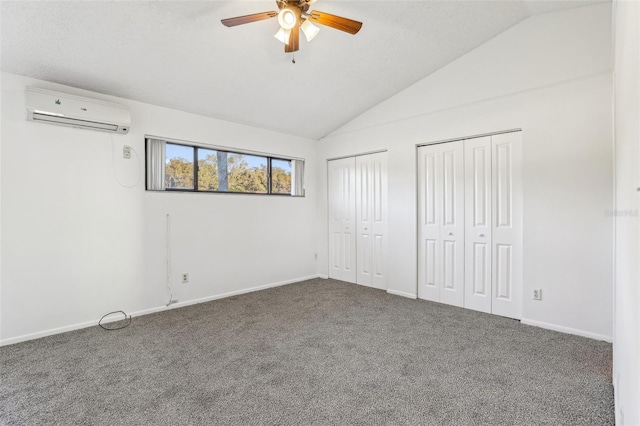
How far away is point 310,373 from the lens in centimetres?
230

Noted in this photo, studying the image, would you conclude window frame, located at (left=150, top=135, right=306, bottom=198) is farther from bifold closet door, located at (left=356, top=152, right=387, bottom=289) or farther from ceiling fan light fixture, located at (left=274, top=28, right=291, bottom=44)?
ceiling fan light fixture, located at (left=274, top=28, right=291, bottom=44)

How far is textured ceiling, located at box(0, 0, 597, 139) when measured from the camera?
249 centimetres

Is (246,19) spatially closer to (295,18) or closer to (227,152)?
(295,18)

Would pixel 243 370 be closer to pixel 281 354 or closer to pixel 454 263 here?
pixel 281 354

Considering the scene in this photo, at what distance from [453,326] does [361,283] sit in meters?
1.93

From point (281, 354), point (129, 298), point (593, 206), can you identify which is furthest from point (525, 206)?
point (129, 298)

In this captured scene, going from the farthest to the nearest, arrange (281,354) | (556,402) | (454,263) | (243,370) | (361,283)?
(361,283) < (454,263) < (281,354) < (243,370) < (556,402)

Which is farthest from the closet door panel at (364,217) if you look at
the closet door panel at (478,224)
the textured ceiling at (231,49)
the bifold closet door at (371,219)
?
the closet door panel at (478,224)

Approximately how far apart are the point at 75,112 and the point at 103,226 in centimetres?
120

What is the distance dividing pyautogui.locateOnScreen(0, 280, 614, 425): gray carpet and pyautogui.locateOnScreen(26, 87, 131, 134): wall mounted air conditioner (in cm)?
213

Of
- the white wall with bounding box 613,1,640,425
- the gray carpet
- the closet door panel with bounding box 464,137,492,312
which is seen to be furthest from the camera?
the closet door panel with bounding box 464,137,492,312

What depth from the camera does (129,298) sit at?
3525 millimetres

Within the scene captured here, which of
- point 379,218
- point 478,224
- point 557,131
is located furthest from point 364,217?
point 557,131

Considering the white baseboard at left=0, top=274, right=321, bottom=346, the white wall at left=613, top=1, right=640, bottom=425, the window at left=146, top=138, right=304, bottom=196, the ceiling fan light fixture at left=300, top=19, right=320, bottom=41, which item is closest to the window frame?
the window at left=146, top=138, right=304, bottom=196
